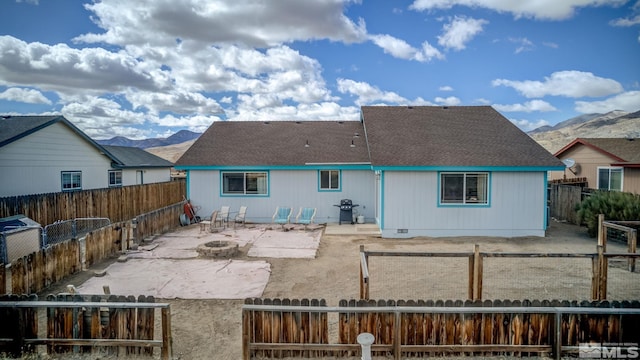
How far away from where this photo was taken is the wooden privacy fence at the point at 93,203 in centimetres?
1172

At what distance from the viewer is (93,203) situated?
14.4 metres

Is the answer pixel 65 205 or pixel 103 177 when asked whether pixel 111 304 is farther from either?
pixel 103 177

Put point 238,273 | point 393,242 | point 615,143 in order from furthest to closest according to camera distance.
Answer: point 615,143 → point 393,242 → point 238,273

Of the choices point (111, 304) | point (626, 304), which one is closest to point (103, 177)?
point (111, 304)

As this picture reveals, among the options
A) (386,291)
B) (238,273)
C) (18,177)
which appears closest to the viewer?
(386,291)

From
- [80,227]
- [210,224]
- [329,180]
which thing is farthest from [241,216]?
[80,227]

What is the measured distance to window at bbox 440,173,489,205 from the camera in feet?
43.7

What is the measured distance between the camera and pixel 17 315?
495cm

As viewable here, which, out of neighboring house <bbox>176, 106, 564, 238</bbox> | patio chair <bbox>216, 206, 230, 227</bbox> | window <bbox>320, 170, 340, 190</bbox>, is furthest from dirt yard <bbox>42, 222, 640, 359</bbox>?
patio chair <bbox>216, 206, 230, 227</bbox>

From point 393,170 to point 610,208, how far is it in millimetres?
8045

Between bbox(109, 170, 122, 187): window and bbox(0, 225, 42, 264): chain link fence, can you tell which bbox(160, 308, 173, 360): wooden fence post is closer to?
bbox(0, 225, 42, 264): chain link fence

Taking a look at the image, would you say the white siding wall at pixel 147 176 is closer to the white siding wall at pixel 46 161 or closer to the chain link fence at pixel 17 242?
the white siding wall at pixel 46 161

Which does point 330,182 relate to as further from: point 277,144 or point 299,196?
point 277,144

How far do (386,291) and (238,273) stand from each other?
12.1 ft
